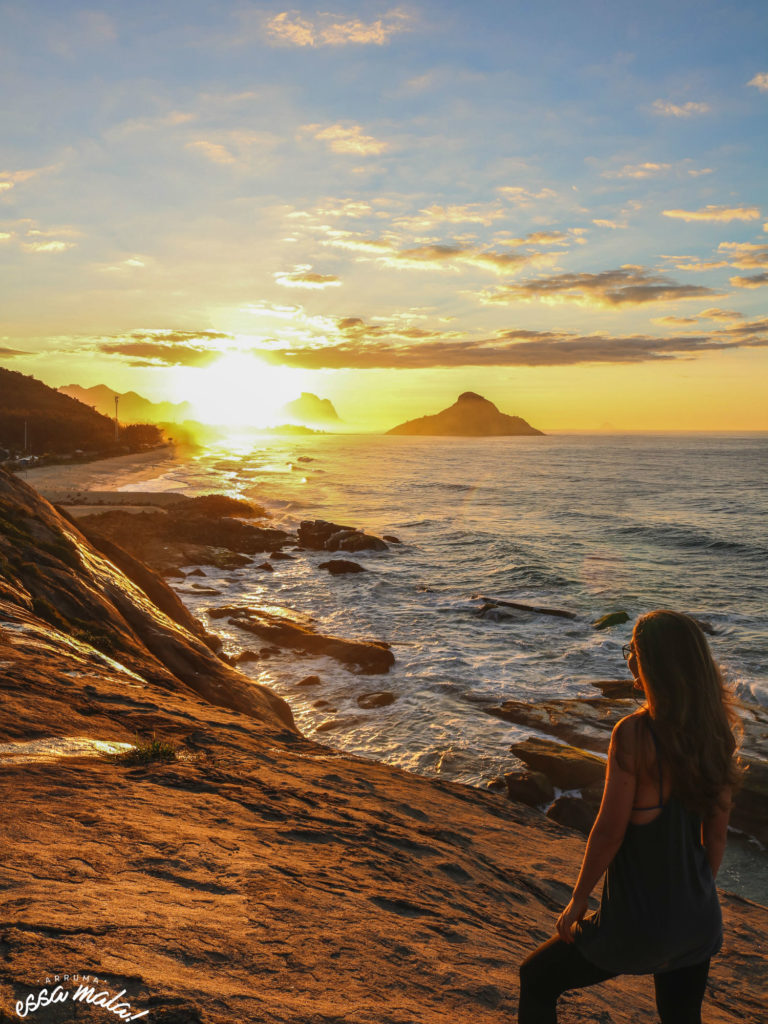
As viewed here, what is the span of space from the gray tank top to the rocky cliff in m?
1.43

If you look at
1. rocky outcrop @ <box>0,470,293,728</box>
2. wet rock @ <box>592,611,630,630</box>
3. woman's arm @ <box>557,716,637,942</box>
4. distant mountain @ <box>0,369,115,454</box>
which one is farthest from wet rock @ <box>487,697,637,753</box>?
distant mountain @ <box>0,369,115,454</box>

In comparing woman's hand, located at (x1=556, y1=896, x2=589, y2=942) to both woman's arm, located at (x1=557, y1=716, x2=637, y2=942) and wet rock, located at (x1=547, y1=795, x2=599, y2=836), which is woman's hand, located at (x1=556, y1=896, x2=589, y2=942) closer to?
woman's arm, located at (x1=557, y1=716, x2=637, y2=942)

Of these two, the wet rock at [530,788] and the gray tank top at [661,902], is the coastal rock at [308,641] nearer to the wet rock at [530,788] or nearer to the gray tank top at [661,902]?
the wet rock at [530,788]

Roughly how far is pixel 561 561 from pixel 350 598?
535 inches

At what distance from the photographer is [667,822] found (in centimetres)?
278

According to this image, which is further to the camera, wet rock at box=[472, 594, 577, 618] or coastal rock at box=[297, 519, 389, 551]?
coastal rock at box=[297, 519, 389, 551]

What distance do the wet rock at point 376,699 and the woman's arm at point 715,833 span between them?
42.5 feet

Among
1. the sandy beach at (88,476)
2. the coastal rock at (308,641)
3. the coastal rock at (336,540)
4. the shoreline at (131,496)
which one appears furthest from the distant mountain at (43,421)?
the coastal rock at (308,641)

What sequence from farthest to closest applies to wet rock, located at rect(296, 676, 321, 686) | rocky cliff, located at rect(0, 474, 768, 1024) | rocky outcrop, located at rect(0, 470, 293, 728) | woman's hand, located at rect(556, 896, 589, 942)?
wet rock, located at rect(296, 676, 321, 686) → rocky outcrop, located at rect(0, 470, 293, 728) → rocky cliff, located at rect(0, 474, 768, 1024) → woman's hand, located at rect(556, 896, 589, 942)

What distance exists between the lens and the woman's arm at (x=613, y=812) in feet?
9.02

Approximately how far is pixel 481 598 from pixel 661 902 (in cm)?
2357

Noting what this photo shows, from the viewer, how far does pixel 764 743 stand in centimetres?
1329

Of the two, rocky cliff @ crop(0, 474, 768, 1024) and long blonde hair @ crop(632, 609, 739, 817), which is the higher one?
long blonde hair @ crop(632, 609, 739, 817)

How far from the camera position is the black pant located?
2.89 m
